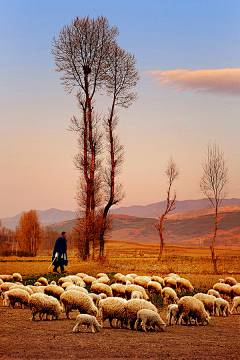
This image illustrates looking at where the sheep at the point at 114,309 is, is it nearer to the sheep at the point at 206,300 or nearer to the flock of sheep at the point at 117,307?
the flock of sheep at the point at 117,307

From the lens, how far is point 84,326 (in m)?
8.70

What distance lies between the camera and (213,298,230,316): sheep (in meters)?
→ 10.6

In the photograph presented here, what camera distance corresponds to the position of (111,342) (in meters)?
7.13

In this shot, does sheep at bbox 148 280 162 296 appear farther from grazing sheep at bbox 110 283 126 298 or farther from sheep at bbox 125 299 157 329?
sheep at bbox 125 299 157 329

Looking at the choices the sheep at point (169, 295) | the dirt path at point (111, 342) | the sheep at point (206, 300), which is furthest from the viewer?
the sheep at point (169, 295)

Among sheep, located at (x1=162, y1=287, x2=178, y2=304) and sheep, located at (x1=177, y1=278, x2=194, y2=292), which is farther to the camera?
sheep, located at (x1=177, y1=278, x2=194, y2=292)

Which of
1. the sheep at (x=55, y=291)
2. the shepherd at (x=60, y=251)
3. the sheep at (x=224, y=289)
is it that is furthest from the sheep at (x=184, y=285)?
the shepherd at (x=60, y=251)

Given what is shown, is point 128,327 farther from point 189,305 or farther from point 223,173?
point 223,173

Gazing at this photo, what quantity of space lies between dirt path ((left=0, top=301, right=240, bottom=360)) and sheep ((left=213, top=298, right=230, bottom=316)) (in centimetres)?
149

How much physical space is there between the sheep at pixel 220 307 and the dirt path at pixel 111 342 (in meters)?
1.49

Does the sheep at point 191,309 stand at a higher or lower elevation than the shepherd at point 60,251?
lower

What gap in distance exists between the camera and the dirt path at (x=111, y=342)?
20.6 ft

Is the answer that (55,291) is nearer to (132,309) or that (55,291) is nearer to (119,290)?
(119,290)

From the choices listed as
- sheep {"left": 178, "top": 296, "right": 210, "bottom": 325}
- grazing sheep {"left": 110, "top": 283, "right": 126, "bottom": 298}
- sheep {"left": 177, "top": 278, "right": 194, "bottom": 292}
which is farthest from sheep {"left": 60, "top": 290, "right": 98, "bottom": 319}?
sheep {"left": 177, "top": 278, "right": 194, "bottom": 292}
